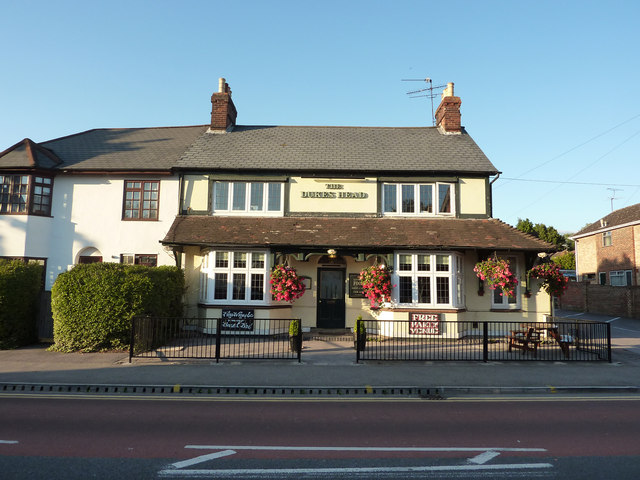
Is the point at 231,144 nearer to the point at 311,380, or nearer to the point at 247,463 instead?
the point at 311,380

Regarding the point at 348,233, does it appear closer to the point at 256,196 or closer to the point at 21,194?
the point at 256,196

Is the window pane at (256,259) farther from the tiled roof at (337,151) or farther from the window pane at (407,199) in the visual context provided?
the window pane at (407,199)

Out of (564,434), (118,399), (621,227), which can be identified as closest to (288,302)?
(118,399)

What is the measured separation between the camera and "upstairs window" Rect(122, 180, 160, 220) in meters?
17.3

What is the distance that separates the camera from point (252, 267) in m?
15.6

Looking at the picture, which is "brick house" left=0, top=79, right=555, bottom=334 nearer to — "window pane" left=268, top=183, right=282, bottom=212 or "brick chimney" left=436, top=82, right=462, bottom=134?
"window pane" left=268, top=183, right=282, bottom=212

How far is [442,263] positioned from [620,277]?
963 inches

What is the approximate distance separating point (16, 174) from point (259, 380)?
1478 centimetres

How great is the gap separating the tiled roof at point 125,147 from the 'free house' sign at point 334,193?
5.94m

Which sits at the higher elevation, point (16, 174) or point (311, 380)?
point (16, 174)

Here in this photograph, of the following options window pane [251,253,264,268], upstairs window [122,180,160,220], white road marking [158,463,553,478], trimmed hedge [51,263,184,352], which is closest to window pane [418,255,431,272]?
window pane [251,253,264,268]

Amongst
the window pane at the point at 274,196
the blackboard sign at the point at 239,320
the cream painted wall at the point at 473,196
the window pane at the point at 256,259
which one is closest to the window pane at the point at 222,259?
the window pane at the point at 256,259

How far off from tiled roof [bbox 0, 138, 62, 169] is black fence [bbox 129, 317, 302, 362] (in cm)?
939

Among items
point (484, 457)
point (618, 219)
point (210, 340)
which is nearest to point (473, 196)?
point (210, 340)
